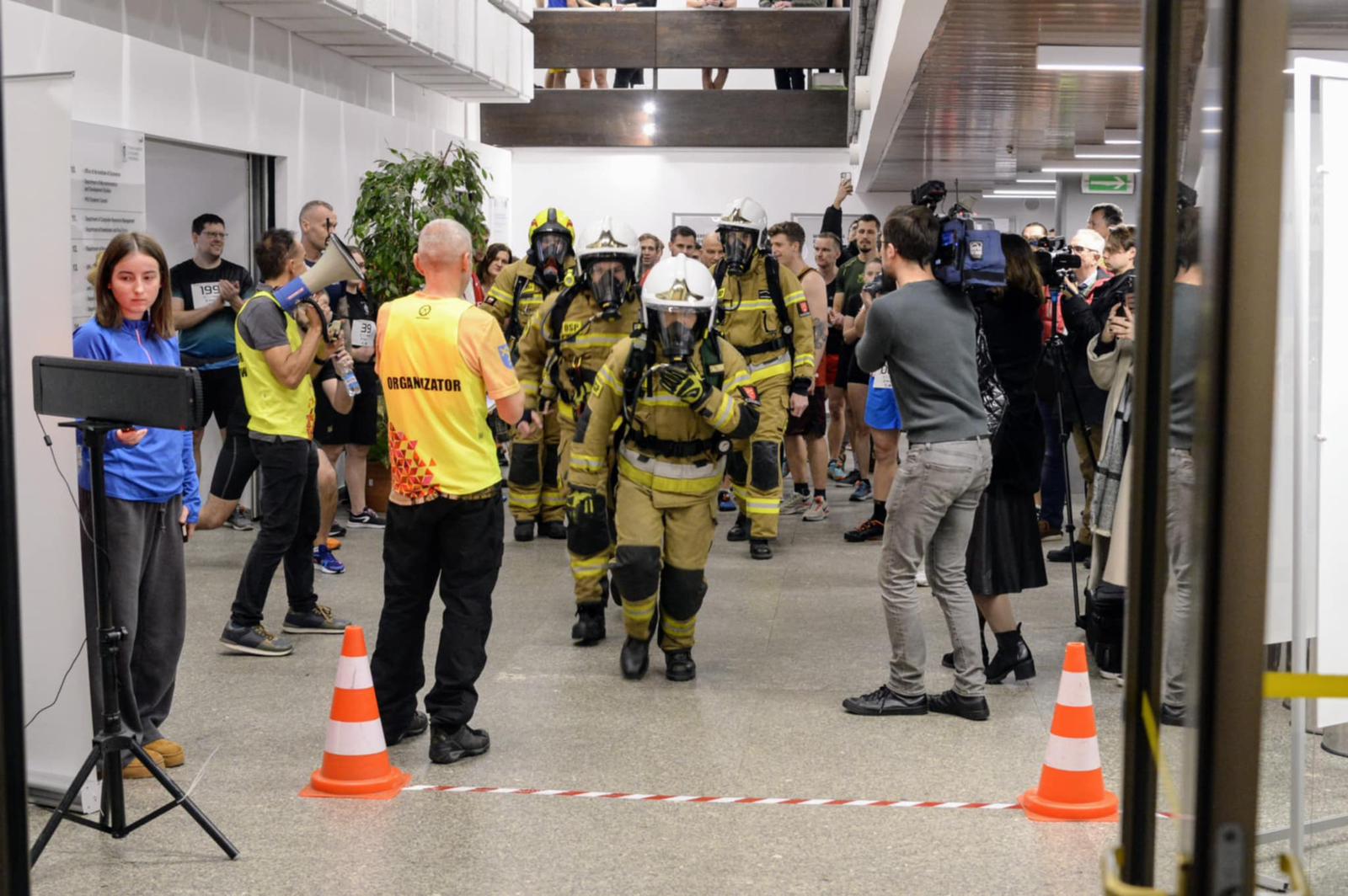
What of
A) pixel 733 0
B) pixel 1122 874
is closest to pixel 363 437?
pixel 1122 874

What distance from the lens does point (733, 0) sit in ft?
59.3

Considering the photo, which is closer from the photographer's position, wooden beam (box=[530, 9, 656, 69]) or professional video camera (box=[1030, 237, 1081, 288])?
professional video camera (box=[1030, 237, 1081, 288])

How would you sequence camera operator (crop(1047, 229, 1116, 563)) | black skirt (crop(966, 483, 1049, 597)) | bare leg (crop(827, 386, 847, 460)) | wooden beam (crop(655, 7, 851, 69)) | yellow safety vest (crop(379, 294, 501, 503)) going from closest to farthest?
yellow safety vest (crop(379, 294, 501, 503))
black skirt (crop(966, 483, 1049, 597))
camera operator (crop(1047, 229, 1116, 563))
bare leg (crop(827, 386, 847, 460))
wooden beam (crop(655, 7, 851, 69))

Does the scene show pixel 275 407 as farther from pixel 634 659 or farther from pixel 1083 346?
pixel 1083 346

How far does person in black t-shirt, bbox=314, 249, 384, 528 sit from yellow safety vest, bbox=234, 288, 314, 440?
2.10 m

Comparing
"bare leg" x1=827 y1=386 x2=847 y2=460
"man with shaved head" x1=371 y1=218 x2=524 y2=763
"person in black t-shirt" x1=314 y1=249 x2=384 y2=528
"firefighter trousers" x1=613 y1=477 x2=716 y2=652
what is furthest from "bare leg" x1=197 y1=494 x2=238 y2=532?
"bare leg" x1=827 y1=386 x2=847 y2=460

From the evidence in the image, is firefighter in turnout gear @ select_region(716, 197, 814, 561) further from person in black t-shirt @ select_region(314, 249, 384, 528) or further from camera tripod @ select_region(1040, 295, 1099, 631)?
person in black t-shirt @ select_region(314, 249, 384, 528)

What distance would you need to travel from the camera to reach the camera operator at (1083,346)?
24.4 ft

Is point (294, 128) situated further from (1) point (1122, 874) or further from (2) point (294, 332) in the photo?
(1) point (1122, 874)

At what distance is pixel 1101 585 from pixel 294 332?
3368 millimetres

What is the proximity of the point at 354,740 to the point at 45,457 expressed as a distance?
120cm

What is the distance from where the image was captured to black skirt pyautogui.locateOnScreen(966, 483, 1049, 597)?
5566 millimetres

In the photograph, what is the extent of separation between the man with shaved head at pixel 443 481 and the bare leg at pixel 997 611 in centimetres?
194

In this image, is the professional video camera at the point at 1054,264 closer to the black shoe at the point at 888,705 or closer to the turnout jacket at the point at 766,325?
the turnout jacket at the point at 766,325
